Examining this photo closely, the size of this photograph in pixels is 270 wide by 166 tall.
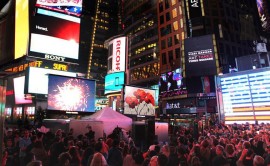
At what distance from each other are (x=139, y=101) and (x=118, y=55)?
33.1 feet

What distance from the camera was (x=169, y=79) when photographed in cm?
6531

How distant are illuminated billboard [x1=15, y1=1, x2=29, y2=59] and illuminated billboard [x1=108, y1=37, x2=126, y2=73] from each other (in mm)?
14568

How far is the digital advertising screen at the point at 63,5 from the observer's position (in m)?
22.0

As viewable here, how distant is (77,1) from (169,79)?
146 feet

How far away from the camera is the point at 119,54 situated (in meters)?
37.1

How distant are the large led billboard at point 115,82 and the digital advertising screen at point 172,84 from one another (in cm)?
2757

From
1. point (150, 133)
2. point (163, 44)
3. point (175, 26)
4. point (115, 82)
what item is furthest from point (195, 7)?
point (150, 133)

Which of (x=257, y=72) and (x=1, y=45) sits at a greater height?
(x=1, y=45)

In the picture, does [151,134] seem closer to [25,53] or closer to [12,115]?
[25,53]

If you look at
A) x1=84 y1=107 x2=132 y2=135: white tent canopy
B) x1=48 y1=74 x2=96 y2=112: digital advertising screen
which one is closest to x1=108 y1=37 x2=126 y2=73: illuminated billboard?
x1=48 y1=74 x2=96 y2=112: digital advertising screen

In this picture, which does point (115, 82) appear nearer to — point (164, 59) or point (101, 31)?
point (164, 59)

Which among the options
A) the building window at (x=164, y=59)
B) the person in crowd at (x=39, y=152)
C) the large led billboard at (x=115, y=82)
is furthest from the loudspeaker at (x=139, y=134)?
the building window at (x=164, y=59)

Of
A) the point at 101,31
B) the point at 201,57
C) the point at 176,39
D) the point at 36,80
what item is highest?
the point at 101,31

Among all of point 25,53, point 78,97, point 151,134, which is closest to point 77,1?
point 25,53
